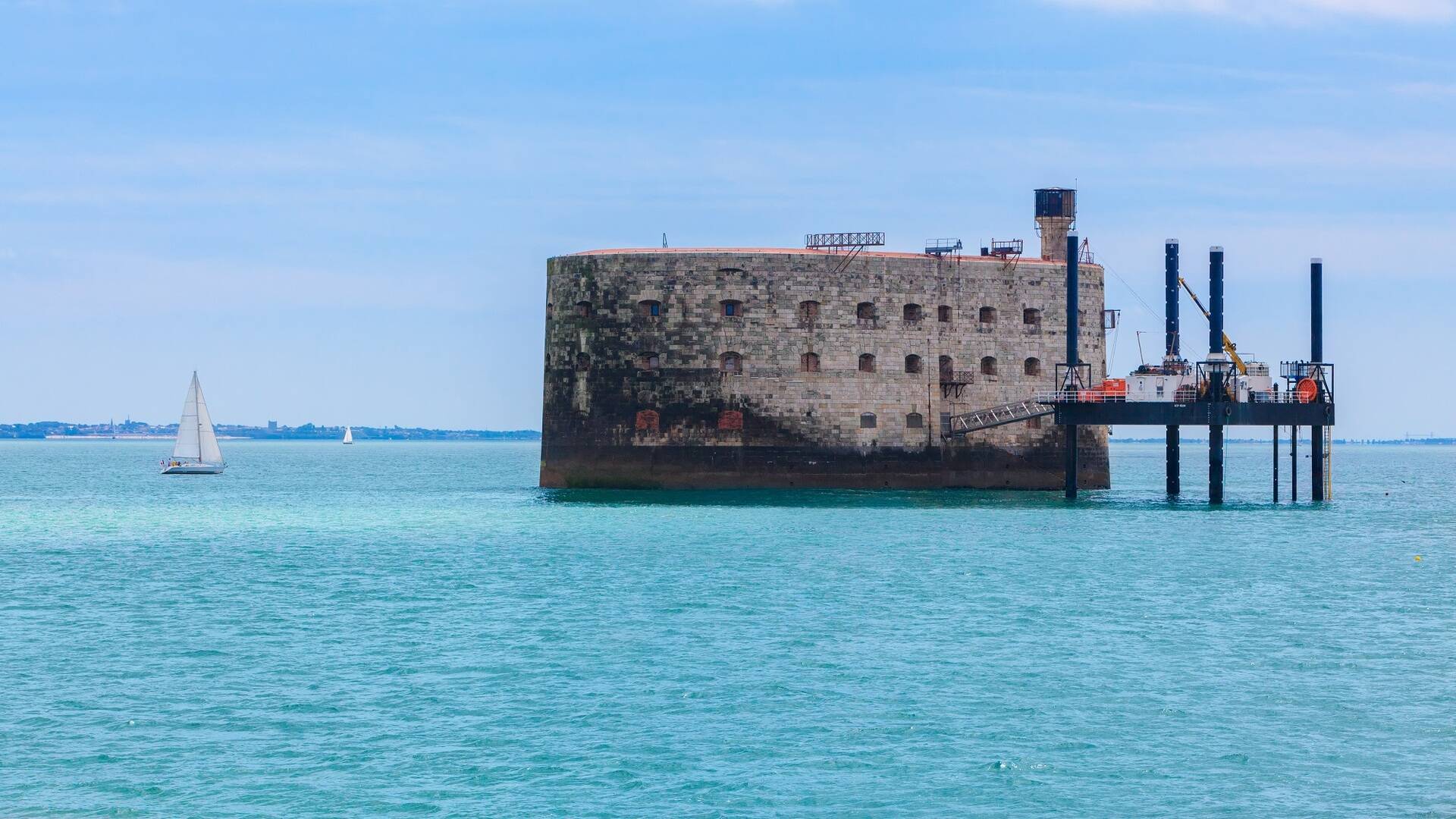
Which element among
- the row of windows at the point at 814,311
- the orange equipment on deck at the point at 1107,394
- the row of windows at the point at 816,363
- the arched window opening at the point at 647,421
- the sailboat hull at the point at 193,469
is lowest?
the sailboat hull at the point at 193,469

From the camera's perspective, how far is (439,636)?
74.4 ft

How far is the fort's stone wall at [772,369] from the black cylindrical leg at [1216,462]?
729 cm

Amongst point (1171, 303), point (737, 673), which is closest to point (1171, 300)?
point (1171, 303)

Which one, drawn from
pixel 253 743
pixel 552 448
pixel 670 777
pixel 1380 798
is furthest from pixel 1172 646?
pixel 552 448

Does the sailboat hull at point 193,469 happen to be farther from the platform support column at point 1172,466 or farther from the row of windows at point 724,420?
the platform support column at point 1172,466

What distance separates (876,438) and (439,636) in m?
29.3

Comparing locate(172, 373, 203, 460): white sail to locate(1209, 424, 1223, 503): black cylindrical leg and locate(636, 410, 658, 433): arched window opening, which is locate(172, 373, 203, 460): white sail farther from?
locate(1209, 424, 1223, 503): black cylindrical leg

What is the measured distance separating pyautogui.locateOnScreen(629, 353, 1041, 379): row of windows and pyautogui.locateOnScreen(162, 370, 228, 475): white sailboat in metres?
38.1

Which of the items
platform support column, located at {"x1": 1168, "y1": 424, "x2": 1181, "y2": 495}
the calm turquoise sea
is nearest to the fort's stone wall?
platform support column, located at {"x1": 1168, "y1": 424, "x2": 1181, "y2": 495}

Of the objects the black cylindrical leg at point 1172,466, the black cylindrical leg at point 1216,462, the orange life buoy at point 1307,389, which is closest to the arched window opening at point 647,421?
the black cylindrical leg at point 1172,466

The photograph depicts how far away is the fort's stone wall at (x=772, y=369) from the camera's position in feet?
164

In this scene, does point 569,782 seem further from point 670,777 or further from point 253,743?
point 253,743

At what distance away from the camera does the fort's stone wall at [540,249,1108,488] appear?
49.9 m

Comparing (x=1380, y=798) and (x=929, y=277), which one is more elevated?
(x=929, y=277)
